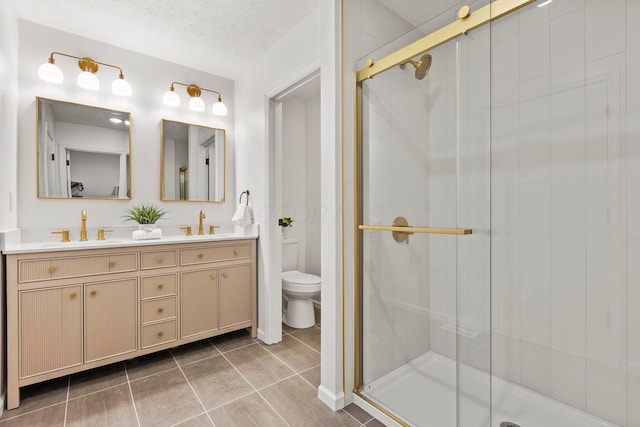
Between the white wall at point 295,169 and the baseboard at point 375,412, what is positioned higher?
the white wall at point 295,169

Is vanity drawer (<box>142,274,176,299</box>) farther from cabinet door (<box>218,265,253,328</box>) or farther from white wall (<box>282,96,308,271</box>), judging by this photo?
white wall (<box>282,96,308,271</box>)

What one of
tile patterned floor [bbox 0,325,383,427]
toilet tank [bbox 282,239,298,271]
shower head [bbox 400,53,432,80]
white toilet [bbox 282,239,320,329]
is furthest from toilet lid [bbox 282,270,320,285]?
shower head [bbox 400,53,432,80]

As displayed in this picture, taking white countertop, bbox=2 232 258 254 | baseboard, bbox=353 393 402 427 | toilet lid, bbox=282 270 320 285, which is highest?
white countertop, bbox=2 232 258 254

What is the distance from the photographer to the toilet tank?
343 cm

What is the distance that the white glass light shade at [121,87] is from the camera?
8.08ft

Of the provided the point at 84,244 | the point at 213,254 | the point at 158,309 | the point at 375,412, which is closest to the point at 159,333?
the point at 158,309

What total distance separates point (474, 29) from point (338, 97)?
0.71m

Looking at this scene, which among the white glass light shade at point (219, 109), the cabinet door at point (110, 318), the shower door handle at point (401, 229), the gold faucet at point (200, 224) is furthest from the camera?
the white glass light shade at point (219, 109)

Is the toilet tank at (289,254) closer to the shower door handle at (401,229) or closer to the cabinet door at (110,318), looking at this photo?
the cabinet door at (110,318)

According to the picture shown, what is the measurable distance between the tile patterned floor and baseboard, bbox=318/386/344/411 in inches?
1.1

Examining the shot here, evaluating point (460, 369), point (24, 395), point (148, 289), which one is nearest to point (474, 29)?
point (460, 369)

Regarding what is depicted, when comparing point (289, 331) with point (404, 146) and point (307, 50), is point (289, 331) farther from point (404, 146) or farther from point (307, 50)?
point (307, 50)

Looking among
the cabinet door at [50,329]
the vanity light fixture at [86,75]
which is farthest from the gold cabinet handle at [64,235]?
the vanity light fixture at [86,75]

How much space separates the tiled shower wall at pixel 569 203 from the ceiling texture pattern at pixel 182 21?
0.73 m
